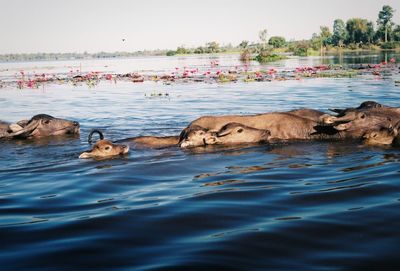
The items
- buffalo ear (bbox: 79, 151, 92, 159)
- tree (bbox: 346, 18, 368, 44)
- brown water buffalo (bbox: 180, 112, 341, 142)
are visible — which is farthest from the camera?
tree (bbox: 346, 18, 368, 44)

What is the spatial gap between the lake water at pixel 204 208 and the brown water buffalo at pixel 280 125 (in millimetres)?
564

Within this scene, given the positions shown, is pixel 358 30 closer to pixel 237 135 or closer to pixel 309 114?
pixel 309 114

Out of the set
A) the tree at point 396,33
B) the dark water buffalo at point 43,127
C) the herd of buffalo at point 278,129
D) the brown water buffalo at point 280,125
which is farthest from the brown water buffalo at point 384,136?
the tree at point 396,33

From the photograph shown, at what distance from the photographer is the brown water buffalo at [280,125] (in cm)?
999

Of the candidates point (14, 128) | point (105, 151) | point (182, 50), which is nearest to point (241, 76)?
point (14, 128)

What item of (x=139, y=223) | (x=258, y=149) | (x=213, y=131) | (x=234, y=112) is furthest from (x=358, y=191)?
(x=234, y=112)

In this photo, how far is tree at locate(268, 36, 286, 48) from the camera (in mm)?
149375

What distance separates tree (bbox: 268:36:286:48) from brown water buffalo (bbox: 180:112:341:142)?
143544 mm

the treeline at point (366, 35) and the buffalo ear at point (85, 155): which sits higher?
the treeline at point (366, 35)

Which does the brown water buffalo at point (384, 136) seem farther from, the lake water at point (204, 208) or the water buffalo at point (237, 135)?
the water buffalo at point (237, 135)

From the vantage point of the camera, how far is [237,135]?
984 cm

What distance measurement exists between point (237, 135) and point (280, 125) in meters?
1.05

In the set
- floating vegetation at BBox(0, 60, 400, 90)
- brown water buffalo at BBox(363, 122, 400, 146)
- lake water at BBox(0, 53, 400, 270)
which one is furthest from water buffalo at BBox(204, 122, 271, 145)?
floating vegetation at BBox(0, 60, 400, 90)

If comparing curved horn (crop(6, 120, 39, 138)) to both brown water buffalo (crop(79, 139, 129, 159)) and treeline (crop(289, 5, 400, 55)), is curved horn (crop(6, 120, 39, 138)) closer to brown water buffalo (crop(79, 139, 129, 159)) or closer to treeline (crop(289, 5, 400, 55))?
brown water buffalo (crop(79, 139, 129, 159))
